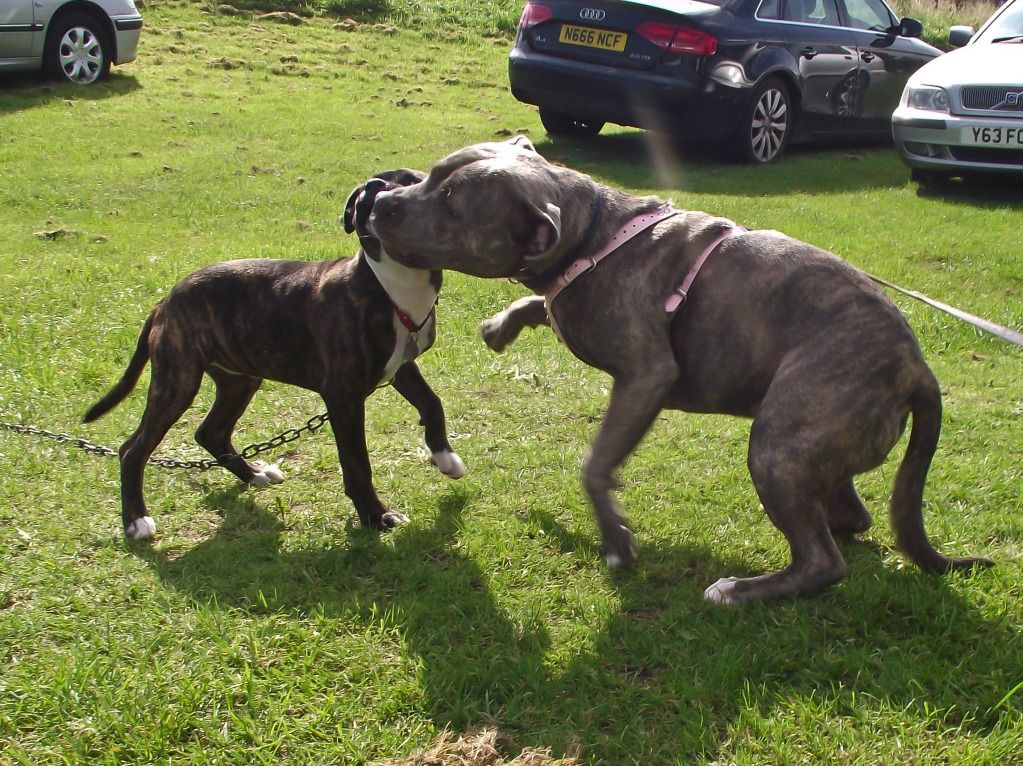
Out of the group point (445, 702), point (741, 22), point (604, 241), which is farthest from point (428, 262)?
point (741, 22)

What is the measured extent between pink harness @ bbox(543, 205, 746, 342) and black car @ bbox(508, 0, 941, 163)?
274 inches

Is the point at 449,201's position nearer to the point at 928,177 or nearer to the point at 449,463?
the point at 449,463

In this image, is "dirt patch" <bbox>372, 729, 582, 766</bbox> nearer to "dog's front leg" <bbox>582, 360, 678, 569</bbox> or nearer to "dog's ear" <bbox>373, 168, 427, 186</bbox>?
"dog's front leg" <bbox>582, 360, 678, 569</bbox>

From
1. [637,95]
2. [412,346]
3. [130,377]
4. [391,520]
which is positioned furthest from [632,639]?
[637,95]

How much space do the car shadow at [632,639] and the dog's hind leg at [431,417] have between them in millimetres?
475

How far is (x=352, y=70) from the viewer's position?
1588 centimetres

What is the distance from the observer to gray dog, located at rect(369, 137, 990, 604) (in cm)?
361

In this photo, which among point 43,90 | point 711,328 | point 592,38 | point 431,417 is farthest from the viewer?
point 43,90

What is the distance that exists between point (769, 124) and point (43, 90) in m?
8.77

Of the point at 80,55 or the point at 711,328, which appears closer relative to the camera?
the point at 711,328

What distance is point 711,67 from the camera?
1059 centimetres

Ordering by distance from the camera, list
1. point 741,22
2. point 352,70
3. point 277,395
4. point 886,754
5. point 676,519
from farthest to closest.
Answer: point 352,70
point 741,22
point 277,395
point 676,519
point 886,754

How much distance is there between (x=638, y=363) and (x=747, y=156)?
8094 millimetres

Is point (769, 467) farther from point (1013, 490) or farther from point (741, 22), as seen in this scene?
point (741, 22)
